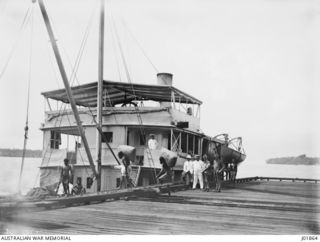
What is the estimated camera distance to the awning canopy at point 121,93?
630 inches

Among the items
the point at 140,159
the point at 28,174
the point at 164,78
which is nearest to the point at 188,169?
the point at 140,159

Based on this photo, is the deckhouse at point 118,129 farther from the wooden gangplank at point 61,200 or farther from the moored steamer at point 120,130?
the wooden gangplank at point 61,200

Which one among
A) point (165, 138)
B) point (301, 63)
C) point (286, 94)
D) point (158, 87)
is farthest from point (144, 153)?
point (301, 63)

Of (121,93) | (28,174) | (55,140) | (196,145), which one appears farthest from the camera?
(28,174)

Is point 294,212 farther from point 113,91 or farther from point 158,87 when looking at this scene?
point 113,91

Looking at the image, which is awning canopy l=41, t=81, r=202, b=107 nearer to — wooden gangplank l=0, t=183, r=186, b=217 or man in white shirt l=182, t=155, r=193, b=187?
man in white shirt l=182, t=155, r=193, b=187

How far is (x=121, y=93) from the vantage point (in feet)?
60.2

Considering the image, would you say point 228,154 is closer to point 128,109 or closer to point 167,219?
point 128,109

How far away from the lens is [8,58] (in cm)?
836

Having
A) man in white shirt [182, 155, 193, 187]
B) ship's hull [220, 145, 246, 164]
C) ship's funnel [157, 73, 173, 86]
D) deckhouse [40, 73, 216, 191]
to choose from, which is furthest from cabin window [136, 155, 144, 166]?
ship's funnel [157, 73, 173, 86]

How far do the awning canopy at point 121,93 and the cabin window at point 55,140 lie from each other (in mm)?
1738

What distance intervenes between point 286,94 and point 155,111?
24.0ft

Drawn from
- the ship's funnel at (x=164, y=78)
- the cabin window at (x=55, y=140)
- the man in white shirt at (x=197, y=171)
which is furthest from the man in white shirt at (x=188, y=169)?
the cabin window at (x=55, y=140)

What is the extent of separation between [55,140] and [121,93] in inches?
152
